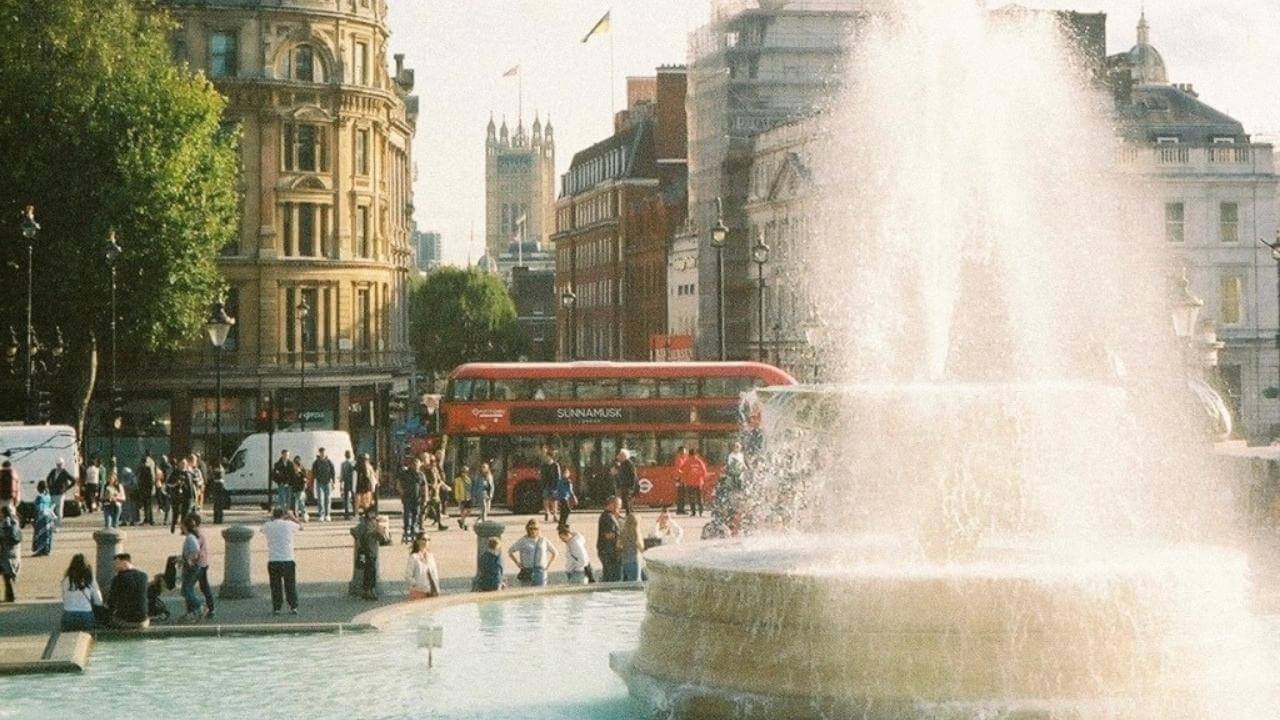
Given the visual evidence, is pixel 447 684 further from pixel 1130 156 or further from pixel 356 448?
pixel 1130 156

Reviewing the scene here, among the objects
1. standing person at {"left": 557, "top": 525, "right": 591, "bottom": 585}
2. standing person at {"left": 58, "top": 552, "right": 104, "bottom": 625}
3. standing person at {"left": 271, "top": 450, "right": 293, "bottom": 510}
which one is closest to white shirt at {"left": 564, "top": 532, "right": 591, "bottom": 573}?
standing person at {"left": 557, "top": 525, "right": 591, "bottom": 585}

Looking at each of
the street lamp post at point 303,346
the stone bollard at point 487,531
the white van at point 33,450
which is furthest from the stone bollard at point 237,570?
the street lamp post at point 303,346

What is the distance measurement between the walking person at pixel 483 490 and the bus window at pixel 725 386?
5.99 m

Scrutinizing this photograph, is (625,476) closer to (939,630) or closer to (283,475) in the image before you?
(283,475)

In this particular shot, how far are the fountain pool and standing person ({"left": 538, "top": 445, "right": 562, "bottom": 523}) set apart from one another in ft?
50.8

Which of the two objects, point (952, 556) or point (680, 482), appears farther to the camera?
point (680, 482)

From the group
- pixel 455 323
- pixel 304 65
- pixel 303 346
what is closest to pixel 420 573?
pixel 303 346

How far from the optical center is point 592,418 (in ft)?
154

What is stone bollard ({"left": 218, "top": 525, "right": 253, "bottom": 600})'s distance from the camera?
26831 millimetres

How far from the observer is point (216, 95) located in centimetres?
5869

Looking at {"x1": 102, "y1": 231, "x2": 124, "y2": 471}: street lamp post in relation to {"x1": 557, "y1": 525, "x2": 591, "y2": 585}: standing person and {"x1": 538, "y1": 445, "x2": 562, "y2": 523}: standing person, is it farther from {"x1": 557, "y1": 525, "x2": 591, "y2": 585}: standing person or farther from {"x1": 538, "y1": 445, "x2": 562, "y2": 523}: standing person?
{"x1": 557, "y1": 525, "x2": 591, "y2": 585}: standing person

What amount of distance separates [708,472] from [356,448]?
27.7 metres

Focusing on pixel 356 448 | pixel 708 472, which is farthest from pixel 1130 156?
pixel 708 472

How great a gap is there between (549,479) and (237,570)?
13776mm
